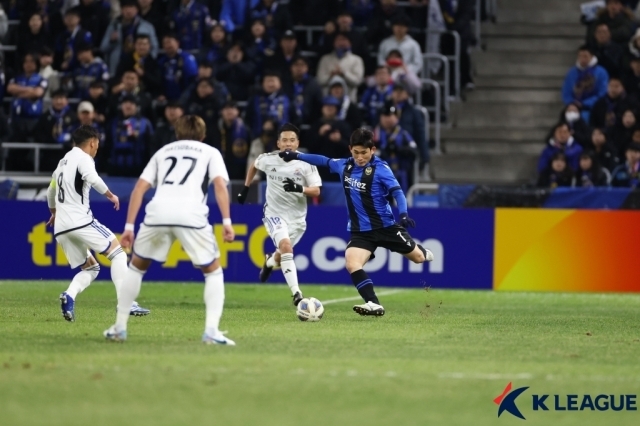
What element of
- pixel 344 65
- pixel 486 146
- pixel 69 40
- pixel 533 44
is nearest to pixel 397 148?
pixel 344 65

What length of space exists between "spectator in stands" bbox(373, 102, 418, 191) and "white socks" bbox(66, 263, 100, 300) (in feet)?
27.2

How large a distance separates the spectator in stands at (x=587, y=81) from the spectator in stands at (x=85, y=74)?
28.6ft

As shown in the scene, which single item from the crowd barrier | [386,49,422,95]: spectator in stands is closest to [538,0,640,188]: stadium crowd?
the crowd barrier

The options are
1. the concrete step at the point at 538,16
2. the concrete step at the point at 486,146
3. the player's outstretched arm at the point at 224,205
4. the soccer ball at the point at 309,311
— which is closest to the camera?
the player's outstretched arm at the point at 224,205

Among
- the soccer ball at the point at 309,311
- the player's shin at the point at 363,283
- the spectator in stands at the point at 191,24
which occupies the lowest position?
the soccer ball at the point at 309,311

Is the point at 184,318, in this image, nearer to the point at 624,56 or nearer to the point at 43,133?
the point at 43,133

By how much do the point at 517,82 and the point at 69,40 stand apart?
900 centimetres

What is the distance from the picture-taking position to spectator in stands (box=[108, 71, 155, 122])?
74.4ft

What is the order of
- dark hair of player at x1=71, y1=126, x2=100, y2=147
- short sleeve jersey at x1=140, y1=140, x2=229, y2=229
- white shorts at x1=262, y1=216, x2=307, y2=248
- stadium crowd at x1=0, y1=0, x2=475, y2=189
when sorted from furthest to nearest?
stadium crowd at x1=0, y1=0, x2=475, y2=189 < white shorts at x1=262, y1=216, x2=307, y2=248 < dark hair of player at x1=71, y1=126, x2=100, y2=147 < short sleeve jersey at x1=140, y1=140, x2=229, y2=229

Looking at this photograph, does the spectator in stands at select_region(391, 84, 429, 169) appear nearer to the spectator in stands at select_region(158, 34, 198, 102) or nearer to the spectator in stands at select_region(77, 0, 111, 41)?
the spectator in stands at select_region(158, 34, 198, 102)

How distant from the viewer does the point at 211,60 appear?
2389 centimetres

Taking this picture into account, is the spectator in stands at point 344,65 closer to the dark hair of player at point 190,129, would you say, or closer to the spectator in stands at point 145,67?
the spectator in stands at point 145,67

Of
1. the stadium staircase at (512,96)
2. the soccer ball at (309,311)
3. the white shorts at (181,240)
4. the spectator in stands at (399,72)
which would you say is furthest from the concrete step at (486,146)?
the white shorts at (181,240)

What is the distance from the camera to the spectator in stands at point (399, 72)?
75.5ft
